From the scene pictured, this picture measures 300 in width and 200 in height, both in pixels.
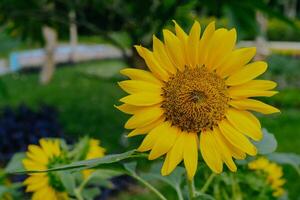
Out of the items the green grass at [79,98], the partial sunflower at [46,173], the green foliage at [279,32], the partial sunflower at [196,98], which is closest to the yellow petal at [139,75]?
the partial sunflower at [196,98]

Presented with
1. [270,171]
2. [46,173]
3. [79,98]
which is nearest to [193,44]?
[46,173]

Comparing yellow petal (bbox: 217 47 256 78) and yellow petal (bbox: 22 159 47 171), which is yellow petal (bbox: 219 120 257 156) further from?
yellow petal (bbox: 22 159 47 171)

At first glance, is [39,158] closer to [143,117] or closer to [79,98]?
[143,117]

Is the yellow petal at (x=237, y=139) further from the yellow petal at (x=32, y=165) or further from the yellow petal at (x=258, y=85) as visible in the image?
the yellow petal at (x=32, y=165)

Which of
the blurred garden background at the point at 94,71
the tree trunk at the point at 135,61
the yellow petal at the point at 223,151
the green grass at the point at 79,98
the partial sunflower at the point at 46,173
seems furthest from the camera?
the green grass at the point at 79,98

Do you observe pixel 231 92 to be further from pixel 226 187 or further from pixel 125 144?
pixel 125 144
